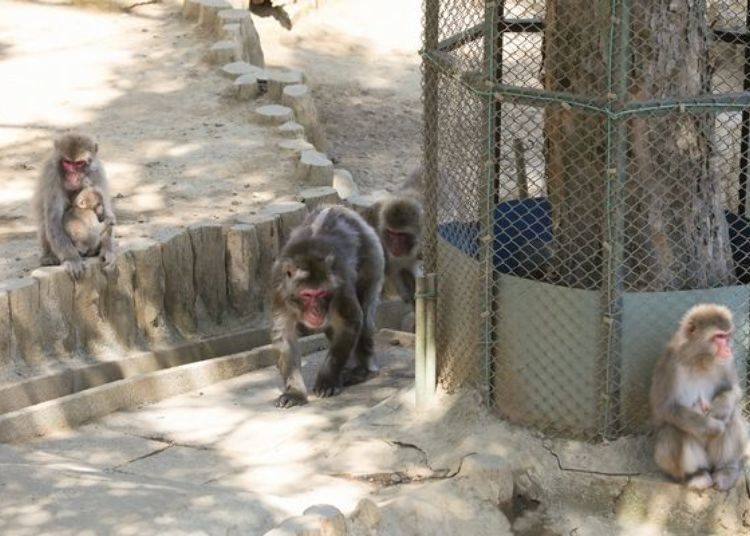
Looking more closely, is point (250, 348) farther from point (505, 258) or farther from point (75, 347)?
point (505, 258)

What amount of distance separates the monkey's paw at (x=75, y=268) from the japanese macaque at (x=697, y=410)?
14.3 ft

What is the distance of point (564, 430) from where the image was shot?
26.4 feet

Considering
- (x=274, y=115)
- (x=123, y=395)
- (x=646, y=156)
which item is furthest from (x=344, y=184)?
(x=646, y=156)

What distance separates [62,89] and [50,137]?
4.68 ft

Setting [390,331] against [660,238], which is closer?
[660,238]

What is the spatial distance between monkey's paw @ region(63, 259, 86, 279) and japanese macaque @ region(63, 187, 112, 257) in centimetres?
22

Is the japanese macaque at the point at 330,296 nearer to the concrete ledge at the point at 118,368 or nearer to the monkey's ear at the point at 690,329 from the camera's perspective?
the concrete ledge at the point at 118,368

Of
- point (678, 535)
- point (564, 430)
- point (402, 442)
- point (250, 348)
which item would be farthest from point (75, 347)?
point (678, 535)

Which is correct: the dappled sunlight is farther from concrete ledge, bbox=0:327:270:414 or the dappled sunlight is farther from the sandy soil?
the sandy soil

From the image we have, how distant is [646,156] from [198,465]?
316 centimetres

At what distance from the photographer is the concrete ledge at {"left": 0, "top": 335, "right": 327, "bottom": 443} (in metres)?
9.06

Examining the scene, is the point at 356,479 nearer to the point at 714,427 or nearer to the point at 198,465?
the point at 198,465

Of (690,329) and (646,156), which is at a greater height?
(646,156)

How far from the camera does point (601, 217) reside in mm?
7949
